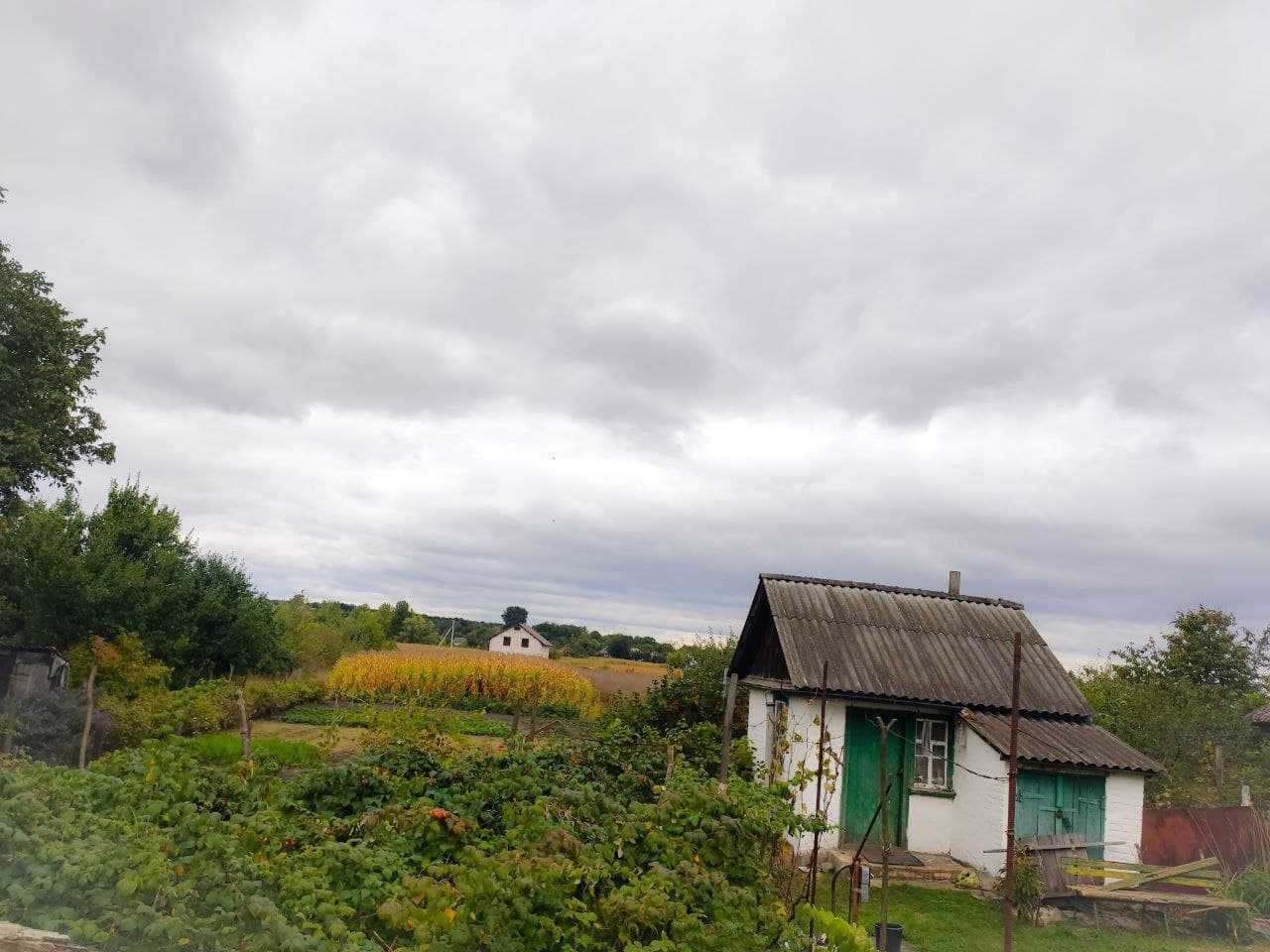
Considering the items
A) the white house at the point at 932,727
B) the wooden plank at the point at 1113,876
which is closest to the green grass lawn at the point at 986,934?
the wooden plank at the point at 1113,876

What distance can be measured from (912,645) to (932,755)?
192 centimetres

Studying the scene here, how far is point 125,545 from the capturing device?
22422mm

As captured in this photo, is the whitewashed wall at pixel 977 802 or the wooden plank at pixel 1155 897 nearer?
the wooden plank at pixel 1155 897

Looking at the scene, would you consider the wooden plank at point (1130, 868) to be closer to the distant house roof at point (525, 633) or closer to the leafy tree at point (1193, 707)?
the leafy tree at point (1193, 707)

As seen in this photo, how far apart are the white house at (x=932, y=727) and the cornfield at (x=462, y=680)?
1191cm

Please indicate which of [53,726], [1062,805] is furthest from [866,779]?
[53,726]

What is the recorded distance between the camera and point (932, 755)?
13.3 metres

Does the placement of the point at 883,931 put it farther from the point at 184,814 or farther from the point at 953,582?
the point at 953,582

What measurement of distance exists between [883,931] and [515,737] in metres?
3.85

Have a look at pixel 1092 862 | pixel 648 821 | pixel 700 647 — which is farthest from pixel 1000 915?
pixel 700 647

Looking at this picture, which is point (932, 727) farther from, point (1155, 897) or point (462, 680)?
point (462, 680)

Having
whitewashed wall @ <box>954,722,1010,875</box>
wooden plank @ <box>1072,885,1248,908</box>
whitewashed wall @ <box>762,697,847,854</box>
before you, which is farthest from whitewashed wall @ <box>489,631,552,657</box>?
wooden plank @ <box>1072,885,1248,908</box>

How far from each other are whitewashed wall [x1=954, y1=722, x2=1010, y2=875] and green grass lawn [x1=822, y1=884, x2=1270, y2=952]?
124 centimetres

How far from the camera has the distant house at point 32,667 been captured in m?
18.1
